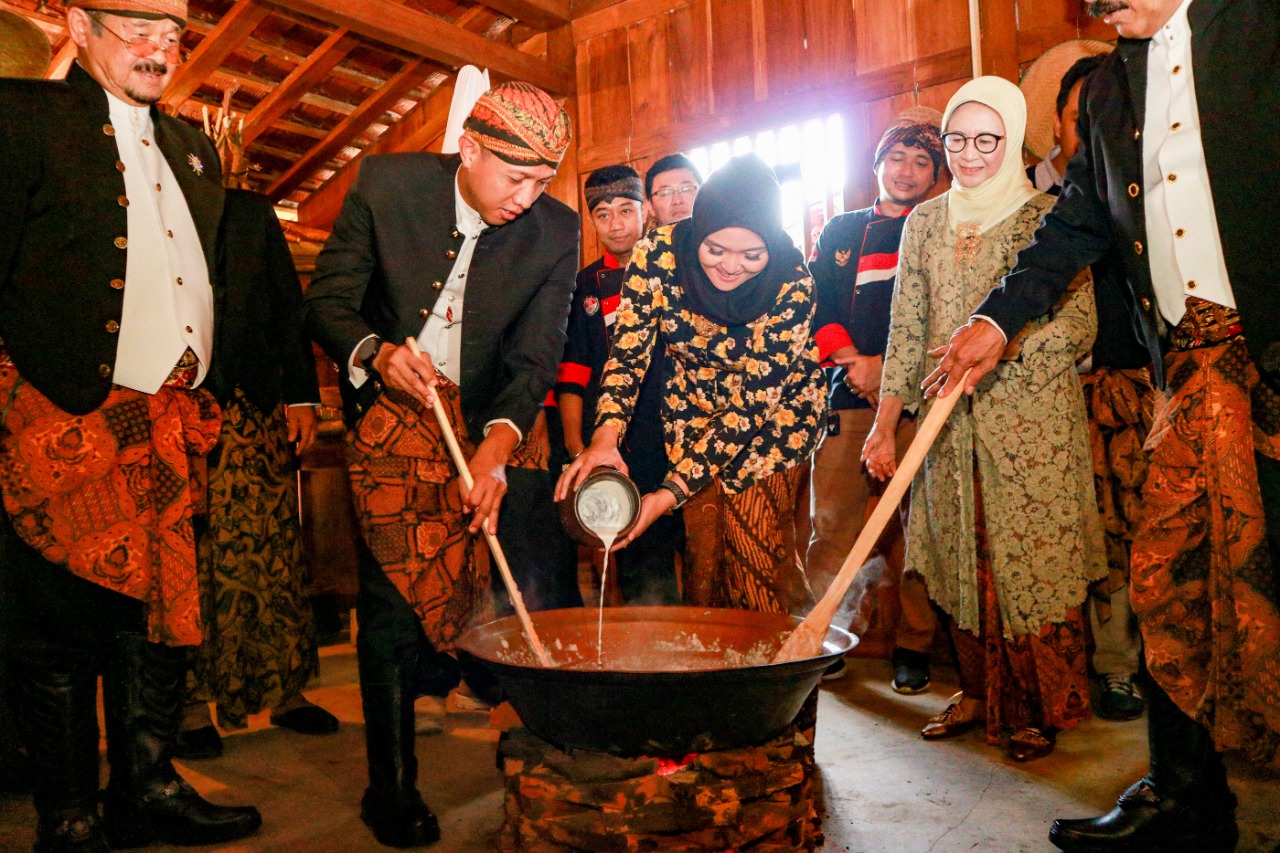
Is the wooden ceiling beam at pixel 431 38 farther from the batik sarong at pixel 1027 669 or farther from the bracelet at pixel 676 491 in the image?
the batik sarong at pixel 1027 669

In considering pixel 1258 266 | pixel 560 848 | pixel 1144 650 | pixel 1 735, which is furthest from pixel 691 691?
pixel 1 735

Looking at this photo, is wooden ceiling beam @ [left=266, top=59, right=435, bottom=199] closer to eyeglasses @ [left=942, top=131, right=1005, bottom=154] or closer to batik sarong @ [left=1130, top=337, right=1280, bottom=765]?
eyeglasses @ [left=942, top=131, right=1005, bottom=154]

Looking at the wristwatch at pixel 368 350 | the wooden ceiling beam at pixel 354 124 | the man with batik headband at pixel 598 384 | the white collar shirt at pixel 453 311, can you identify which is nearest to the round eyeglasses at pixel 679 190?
the man with batik headband at pixel 598 384

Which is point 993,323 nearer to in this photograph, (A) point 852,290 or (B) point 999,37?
(A) point 852,290

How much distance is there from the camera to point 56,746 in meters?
2.00

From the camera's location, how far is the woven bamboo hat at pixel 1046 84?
12.0ft

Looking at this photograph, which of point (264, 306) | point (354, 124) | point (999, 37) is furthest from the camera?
point (354, 124)

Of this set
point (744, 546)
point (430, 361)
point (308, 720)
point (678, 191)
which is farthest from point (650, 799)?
point (678, 191)

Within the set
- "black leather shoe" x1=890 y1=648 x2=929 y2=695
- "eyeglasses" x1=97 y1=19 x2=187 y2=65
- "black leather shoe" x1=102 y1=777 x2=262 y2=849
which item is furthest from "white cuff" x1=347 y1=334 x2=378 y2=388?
"black leather shoe" x1=890 y1=648 x2=929 y2=695

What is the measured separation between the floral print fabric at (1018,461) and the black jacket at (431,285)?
3.94 feet

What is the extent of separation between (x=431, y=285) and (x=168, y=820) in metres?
1.34

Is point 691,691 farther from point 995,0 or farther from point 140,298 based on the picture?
point 995,0

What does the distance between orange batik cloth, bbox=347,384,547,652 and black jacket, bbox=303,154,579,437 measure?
88mm

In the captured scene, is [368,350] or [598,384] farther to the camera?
[598,384]
